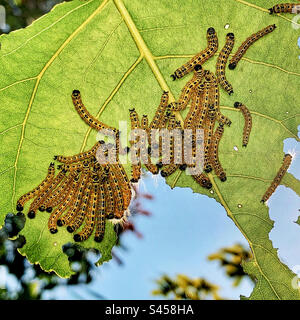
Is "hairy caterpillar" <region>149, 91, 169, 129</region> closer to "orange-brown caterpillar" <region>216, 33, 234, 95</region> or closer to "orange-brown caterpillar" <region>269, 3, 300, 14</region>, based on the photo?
"orange-brown caterpillar" <region>216, 33, 234, 95</region>

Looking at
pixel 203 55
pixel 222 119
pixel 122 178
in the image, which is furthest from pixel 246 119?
pixel 122 178

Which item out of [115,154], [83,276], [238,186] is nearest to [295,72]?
[238,186]

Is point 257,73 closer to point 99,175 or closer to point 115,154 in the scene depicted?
point 115,154

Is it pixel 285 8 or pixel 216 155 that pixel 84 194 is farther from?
pixel 285 8

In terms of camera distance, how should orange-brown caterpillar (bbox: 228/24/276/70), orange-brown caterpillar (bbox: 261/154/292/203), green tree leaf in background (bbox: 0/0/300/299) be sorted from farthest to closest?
orange-brown caterpillar (bbox: 261/154/292/203)
orange-brown caterpillar (bbox: 228/24/276/70)
green tree leaf in background (bbox: 0/0/300/299)

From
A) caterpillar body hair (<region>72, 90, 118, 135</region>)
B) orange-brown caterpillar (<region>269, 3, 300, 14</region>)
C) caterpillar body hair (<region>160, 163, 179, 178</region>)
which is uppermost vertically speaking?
orange-brown caterpillar (<region>269, 3, 300, 14</region>)

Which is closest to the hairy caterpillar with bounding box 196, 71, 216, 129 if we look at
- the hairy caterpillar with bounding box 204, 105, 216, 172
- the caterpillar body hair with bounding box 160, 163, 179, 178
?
the hairy caterpillar with bounding box 204, 105, 216, 172
